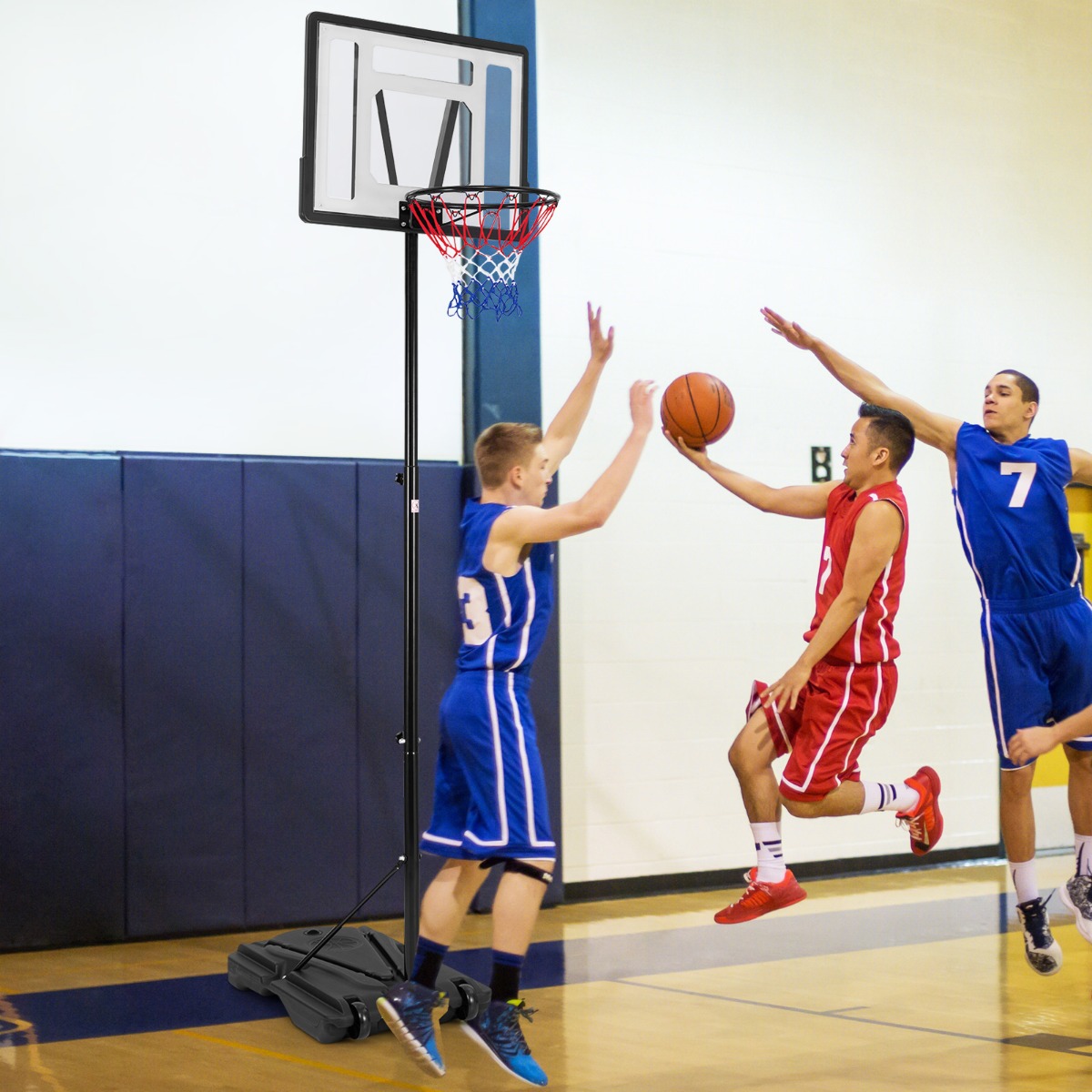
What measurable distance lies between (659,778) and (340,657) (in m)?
1.93

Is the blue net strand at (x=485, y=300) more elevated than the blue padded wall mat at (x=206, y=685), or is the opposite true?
the blue net strand at (x=485, y=300)

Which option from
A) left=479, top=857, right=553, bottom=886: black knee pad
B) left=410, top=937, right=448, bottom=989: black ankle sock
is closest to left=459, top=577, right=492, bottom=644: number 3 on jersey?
left=479, top=857, right=553, bottom=886: black knee pad

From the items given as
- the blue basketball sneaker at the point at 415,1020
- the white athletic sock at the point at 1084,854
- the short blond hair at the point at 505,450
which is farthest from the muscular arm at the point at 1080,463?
the blue basketball sneaker at the point at 415,1020

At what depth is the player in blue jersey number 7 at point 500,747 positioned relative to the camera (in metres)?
4.34

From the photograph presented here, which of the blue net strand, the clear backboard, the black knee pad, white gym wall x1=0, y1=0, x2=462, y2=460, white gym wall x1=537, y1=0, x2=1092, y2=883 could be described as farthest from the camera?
white gym wall x1=537, y1=0, x2=1092, y2=883

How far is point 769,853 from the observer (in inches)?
199

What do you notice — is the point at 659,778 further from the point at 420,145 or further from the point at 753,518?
the point at 420,145

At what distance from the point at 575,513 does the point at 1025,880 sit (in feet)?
7.43

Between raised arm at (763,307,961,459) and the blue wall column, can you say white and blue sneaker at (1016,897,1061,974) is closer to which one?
raised arm at (763,307,961,459)

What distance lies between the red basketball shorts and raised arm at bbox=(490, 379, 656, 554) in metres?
1.13

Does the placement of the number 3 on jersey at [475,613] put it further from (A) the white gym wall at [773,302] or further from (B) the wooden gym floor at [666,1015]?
(A) the white gym wall at [773,302]

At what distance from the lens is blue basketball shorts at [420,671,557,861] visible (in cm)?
438

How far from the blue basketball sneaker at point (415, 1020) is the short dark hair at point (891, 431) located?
7.52 feet

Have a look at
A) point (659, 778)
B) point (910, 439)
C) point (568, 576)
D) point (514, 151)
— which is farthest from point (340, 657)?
point (910, 439)
